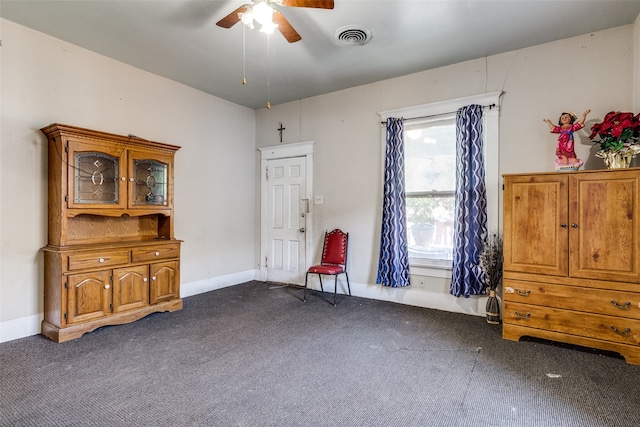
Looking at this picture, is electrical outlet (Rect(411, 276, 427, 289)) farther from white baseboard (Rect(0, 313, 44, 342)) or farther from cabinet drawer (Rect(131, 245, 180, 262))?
white baseboard (Rect(0, 313, 44, 342))

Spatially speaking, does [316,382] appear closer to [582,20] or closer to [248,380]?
[248,380]

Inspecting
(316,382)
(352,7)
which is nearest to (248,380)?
(316,382)

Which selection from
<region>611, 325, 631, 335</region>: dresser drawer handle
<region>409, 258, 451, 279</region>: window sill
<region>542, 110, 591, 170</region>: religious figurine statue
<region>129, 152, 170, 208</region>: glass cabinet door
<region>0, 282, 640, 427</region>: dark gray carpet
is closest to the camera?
<region>0, 282, 640, 427</region>: dark gray carpet

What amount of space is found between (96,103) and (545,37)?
15.1 feet

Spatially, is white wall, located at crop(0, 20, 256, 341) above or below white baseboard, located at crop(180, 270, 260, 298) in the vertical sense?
above

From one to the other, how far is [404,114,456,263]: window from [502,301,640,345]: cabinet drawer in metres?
1.03

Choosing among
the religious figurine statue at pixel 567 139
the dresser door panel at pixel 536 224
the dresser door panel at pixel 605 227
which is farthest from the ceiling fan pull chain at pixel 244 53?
the dresser door panel at pixel 605 227

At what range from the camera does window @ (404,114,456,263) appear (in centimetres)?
390

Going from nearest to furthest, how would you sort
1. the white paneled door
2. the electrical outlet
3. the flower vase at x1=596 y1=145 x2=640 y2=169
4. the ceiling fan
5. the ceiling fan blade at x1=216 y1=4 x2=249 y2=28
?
1. the ceiling fan
2. the ceiling fan blade at x1=216 y1=4 x2=249 y2=28
3. the flower vase at x1=596 y1=145 x2=640 y2=169
4. the electrical outlet
5. the white paneled door

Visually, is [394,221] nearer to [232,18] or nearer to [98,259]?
[232,18]

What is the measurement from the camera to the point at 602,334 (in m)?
2.62

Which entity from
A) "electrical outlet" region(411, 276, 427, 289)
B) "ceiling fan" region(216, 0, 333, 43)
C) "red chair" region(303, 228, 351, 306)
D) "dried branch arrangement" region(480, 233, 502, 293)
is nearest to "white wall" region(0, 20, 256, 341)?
"red chair" region(303, 228, 351, 306)

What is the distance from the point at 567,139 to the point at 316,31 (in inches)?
97.5

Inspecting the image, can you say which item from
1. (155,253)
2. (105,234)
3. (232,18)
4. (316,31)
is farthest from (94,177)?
(316,31)
